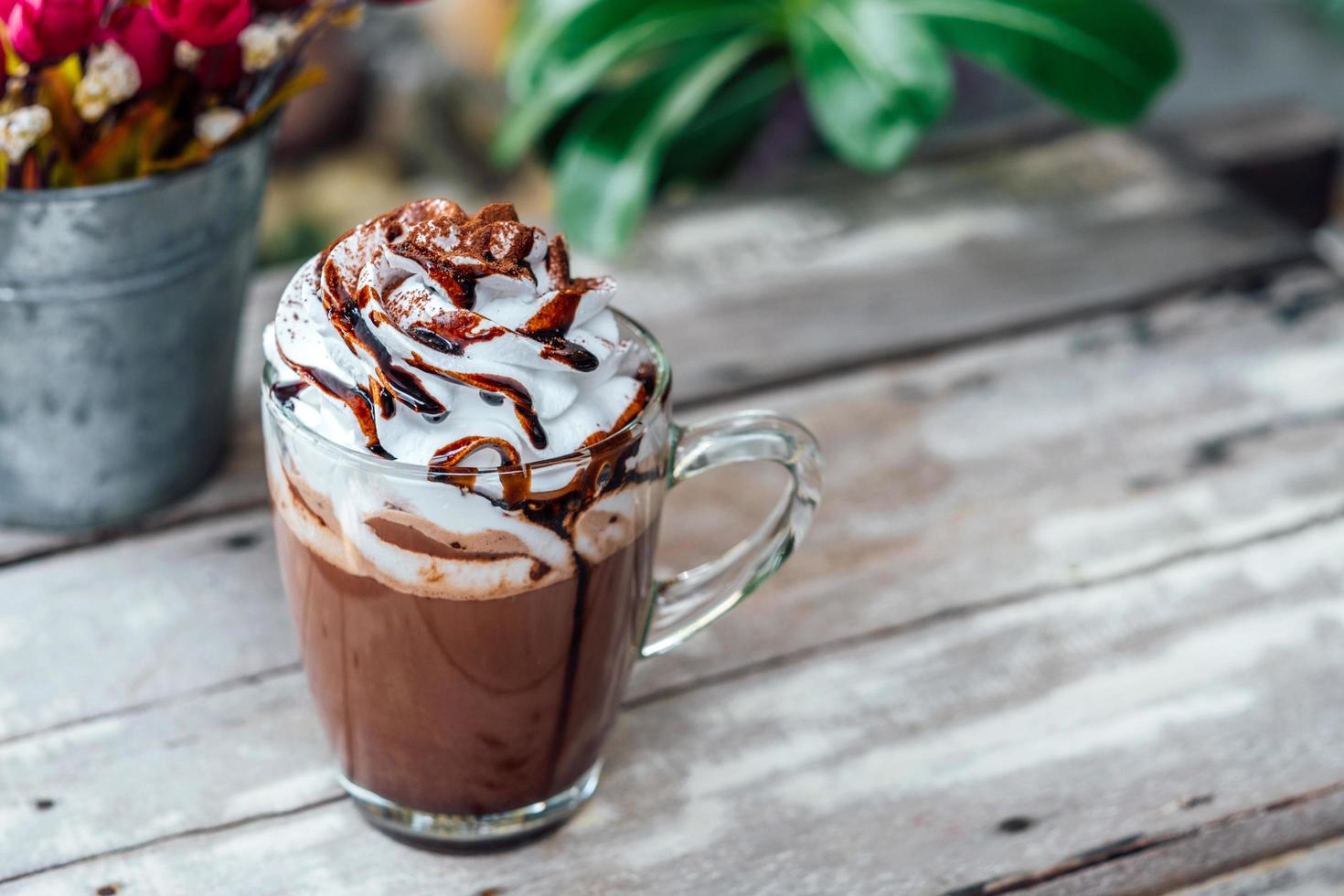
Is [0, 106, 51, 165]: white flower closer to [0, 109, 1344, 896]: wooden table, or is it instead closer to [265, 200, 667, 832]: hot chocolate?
[265, 200, 667, 832]: hot chocolate

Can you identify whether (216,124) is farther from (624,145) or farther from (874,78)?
(874,78)

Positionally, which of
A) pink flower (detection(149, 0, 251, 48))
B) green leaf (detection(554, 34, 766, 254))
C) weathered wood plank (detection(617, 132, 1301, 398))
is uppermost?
pink flower (detection(149, 0, 251, 48))

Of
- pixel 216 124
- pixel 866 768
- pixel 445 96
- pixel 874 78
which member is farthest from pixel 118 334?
pixel 445 96

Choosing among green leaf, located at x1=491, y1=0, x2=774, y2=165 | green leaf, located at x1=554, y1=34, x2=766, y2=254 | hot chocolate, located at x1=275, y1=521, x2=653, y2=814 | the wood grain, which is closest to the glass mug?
hot chocolate, located at x1=275, y1=521, x2=653, y2=814

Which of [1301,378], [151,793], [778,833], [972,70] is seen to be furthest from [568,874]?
[972,70]

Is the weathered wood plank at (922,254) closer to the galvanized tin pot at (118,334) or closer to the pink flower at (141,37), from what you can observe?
the galvanized tin pot at (118,334)

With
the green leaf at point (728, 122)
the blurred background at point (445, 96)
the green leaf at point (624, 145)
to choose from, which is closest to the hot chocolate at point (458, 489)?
the green leaf at point (624, 145)
